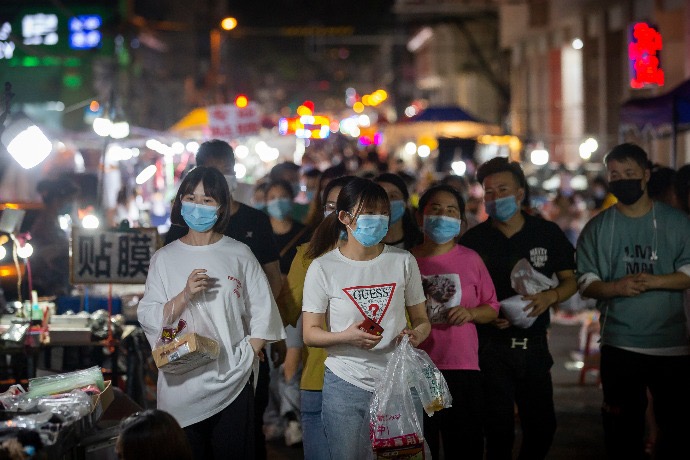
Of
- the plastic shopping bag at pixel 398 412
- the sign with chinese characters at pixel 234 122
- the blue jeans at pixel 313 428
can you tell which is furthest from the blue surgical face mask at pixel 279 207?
the sign with chinese characters at pixel 234 122

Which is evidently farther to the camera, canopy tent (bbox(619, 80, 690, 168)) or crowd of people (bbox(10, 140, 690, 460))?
canopy tent (bbox(619, 80, 690, 168))

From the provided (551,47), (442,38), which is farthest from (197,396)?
(442,38)

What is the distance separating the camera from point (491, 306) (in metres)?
6.31

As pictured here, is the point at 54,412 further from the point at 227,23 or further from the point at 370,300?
the point at 227,23

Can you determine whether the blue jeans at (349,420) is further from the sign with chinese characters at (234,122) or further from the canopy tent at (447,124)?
the canopy tent at (447,124)

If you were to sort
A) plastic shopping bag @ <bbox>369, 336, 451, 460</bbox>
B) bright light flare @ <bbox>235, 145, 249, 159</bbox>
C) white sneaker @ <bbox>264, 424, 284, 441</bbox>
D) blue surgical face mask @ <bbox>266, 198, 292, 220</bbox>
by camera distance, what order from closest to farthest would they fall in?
plastic shopping bag @ <bbox>369, 336, 451, 460</bbox>, white sneaker @ <bbox>264, 424, 284, 441</bbox>, blue surgical face mask @ <bbox>266, 198, 292, 220</bbox>, bright light flare @ <bbox>235, 145, 249, 159</bbox>

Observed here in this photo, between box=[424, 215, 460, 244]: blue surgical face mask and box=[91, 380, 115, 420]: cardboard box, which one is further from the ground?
box=[424, 215, 460, 244]: blue surgical face mask

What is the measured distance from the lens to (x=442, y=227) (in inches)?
250

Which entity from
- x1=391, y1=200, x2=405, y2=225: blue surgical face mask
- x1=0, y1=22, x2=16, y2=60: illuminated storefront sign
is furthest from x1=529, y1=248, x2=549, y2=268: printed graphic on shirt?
x1=0, y1=22, x2=16, y2=60: illuminated storefront sign

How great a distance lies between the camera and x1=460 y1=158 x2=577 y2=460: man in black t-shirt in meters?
6.59

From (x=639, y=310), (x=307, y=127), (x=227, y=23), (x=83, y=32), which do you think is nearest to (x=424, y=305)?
(x=639, y=310)

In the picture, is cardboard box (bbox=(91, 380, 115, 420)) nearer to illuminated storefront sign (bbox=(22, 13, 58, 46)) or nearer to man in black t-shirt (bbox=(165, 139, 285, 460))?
man in black t-shirt (bbox=(165, 139, 285, 460))

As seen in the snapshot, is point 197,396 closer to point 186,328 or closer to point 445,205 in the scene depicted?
point 186,328

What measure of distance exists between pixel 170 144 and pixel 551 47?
57.3ft
